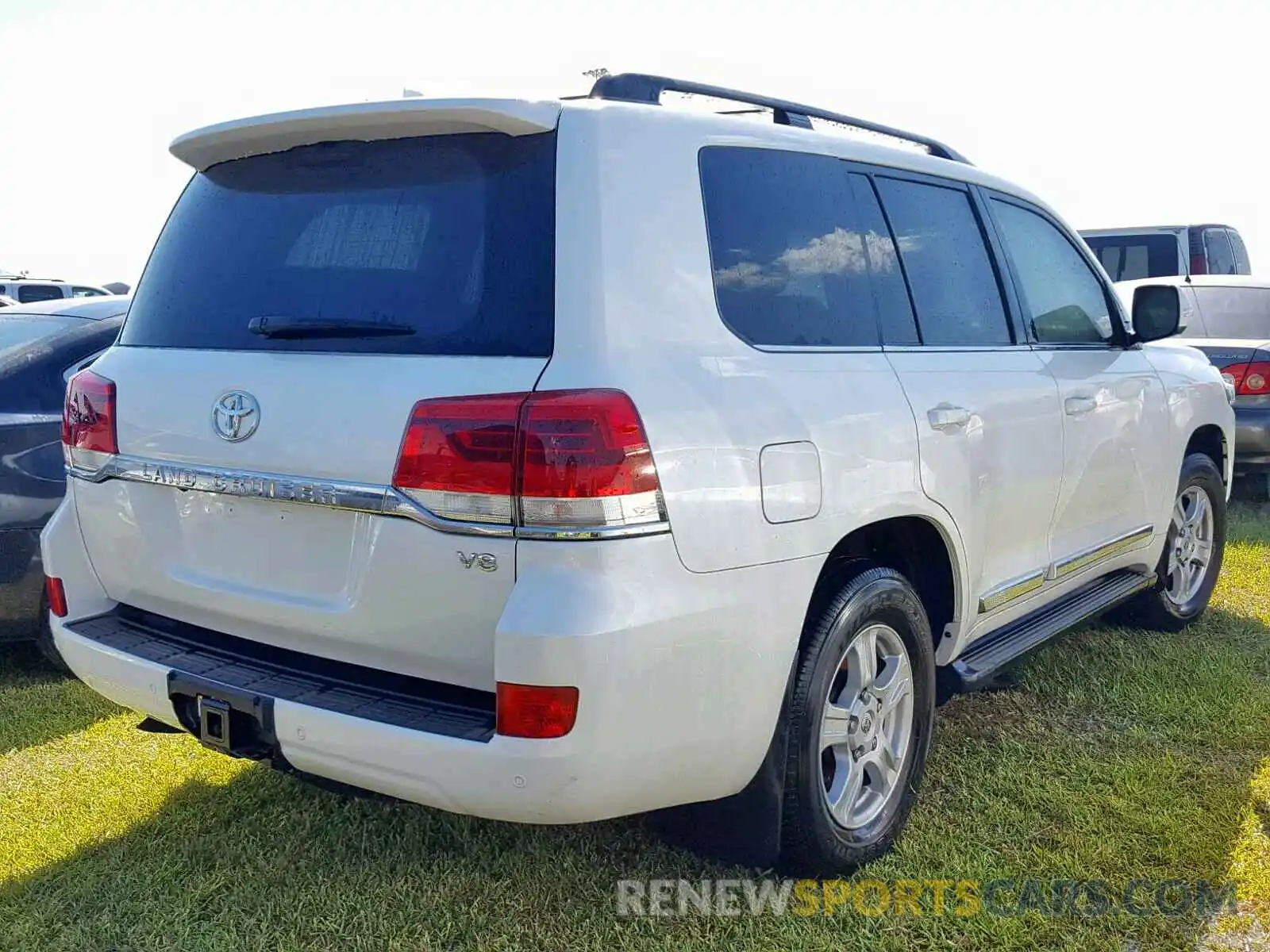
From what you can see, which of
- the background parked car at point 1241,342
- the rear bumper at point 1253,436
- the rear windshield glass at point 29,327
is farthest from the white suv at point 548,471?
the rear bumper at point 1253,436

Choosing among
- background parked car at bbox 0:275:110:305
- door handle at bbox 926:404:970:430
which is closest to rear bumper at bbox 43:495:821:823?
door handle at bbox 926:404:970:430

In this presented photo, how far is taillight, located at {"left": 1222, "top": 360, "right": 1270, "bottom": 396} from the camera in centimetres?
730

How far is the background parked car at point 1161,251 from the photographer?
42.4ft

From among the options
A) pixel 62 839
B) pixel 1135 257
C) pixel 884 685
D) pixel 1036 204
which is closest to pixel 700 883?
pixel 884 685

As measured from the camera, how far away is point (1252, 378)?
7.34 meters

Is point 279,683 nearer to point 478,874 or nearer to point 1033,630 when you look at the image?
point 478,874

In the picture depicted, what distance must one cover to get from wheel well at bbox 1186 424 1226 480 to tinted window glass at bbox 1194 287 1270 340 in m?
3.49

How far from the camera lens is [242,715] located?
2.44 m

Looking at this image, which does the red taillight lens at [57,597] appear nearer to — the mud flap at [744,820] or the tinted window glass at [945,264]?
the mud flap at [744,820]

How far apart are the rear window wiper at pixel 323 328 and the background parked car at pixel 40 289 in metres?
16.5

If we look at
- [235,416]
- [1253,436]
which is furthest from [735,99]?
[1253,436]

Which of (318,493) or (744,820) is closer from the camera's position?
(318,493)

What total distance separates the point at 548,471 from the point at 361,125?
96 centimetres

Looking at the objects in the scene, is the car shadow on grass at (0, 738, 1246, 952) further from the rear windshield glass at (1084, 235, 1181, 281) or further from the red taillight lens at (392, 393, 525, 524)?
the rear windshield glass at (1084, 235, 1181, 281)
